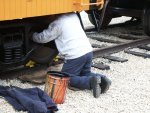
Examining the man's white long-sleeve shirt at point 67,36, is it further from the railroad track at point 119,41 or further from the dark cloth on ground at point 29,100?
the railroad track at point 119,41

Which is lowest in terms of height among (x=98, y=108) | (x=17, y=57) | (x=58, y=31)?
(x=98, y=108)

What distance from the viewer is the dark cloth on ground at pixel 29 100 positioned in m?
5.02

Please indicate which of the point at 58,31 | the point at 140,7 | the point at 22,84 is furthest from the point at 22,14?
the point at 140,7

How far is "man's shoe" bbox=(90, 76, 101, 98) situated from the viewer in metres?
5.75

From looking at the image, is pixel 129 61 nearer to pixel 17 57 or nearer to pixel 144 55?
pixel 144 55

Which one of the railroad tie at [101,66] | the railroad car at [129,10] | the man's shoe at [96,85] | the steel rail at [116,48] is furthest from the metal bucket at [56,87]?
the railroad car at [129,10]

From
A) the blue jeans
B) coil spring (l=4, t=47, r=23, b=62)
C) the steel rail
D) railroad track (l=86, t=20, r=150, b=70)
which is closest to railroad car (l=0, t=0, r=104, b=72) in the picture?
coil spring (l=4, t=47, r=23, b=62)

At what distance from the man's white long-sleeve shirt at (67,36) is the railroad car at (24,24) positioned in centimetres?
16

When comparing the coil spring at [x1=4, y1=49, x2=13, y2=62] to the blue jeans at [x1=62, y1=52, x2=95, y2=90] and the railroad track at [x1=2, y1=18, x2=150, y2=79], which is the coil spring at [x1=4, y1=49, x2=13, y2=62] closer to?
the railroad track at [x1=2, y1=18, x2=150, y2=79]

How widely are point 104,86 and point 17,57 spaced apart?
1344 mm

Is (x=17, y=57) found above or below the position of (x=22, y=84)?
above

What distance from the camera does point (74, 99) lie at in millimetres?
5715

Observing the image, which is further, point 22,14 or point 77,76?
point 77,76

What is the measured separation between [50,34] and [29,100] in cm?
121
